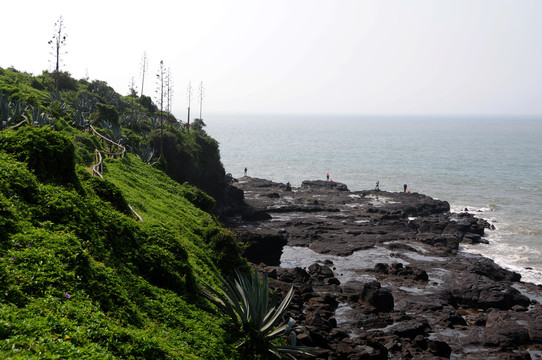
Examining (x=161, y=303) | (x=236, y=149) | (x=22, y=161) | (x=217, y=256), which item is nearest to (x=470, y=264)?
(x=217, y=256)

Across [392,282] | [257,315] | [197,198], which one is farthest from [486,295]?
[257,315]

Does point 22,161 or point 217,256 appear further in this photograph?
point 217,256

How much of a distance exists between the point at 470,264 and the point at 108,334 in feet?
102

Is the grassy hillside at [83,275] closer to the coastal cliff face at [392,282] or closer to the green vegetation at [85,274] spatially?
the green vegetation at [85,274]

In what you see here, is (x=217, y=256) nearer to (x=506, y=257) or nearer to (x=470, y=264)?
(x=470, y=264)

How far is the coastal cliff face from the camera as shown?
2052cm

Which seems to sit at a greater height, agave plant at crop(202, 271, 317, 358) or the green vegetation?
the green vegetation

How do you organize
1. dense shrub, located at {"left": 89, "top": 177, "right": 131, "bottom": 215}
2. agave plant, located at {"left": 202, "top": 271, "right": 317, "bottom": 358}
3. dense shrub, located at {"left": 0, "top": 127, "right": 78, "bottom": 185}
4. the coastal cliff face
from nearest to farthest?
1. agave plant, located at {"left": 202, "top": 271, "right": 317, "bottom": 358}
2. dense shrub, located at {"left": 0, "top": 127, "right": 78, "bottom": 185}
3. dense shrub, located at {"left": 89, "top": 177, "right": 131, "bottom": 215}
4. the coastal cliff face

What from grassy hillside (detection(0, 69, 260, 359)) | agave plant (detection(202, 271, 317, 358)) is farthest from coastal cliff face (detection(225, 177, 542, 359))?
grassy hillside (detection(0, 69, 260, 359))

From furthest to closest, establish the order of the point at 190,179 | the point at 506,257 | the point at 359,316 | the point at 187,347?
the point at 190,179 < the point at 506,257 < the point at 359,316 < the point at 187,347

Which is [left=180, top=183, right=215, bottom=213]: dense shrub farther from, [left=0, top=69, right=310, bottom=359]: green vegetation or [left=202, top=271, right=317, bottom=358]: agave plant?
[left=202, top=271, right=317, bottom=358]: agave plant

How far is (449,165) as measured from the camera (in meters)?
99.9

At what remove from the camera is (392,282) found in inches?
1160

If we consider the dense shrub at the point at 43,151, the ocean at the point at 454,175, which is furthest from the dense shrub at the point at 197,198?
the ocean at the point at 454,175
